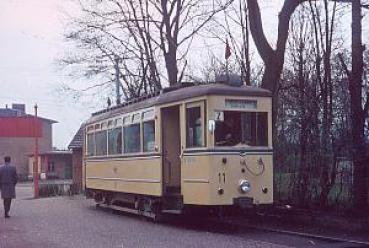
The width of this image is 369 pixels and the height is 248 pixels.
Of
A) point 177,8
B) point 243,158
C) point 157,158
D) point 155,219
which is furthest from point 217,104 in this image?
point 177,8

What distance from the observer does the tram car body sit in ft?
47.6

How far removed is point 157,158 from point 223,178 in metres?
2.37

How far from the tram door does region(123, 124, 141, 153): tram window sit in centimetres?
147

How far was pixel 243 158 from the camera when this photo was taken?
14.7m

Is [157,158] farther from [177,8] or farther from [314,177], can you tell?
[177,8]

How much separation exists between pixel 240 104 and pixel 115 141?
19.6 feet

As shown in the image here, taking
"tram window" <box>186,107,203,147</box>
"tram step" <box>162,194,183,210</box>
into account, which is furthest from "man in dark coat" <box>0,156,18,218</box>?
"tram window" <box>186,107,203,147</box>

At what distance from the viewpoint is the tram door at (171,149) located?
16.2 m

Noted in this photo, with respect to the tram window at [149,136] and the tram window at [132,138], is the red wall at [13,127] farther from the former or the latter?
the tram window at [149,136]

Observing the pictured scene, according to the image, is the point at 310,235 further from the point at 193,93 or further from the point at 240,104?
the point at 193,93

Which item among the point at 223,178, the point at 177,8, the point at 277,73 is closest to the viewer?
the point at 223,178

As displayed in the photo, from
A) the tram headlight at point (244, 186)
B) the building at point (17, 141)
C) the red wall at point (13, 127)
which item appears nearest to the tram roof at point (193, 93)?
the tram headlight at point (244, 186)

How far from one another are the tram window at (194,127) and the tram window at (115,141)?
4521 millimetres

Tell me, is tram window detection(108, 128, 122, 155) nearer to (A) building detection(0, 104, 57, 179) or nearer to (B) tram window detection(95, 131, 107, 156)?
(B) tram window detection(95, 131, 107, 156)
